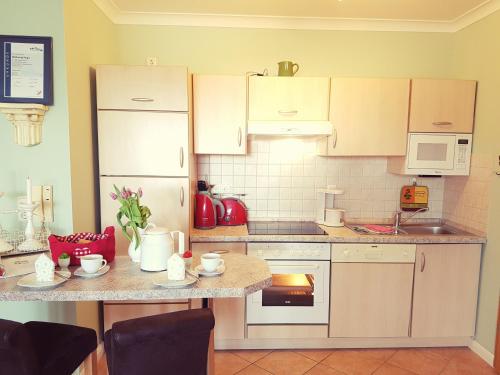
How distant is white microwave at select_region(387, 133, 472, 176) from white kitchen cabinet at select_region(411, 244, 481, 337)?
603 millimetres

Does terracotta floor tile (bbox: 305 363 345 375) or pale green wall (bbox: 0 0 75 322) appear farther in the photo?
terracotta floor tile (bbox: 305 363 345 375)

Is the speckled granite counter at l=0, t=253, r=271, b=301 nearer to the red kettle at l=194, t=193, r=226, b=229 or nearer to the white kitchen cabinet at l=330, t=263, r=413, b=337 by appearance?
the red kettle at l=194, t=193, r=226, b=229

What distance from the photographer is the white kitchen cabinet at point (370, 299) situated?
2.53m

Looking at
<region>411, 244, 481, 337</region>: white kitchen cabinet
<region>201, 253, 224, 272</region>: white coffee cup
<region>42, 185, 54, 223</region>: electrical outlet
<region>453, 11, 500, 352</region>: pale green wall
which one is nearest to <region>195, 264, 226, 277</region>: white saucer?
<region>201, 253, 224, 272</region>: white coffee cup

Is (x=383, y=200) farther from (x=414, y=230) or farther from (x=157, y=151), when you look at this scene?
(x=157, y=151)

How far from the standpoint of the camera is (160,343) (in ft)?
3.84

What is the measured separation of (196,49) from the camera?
287cm

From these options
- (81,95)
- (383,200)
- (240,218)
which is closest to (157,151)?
(81,95)

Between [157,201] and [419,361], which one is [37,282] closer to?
[157,201]

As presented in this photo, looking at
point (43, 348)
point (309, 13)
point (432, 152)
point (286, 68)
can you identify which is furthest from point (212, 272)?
point (309, 13)

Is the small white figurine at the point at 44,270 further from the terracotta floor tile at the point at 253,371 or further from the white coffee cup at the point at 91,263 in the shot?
the terracotta floor tile at the point at 253,371

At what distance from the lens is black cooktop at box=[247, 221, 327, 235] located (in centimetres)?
278

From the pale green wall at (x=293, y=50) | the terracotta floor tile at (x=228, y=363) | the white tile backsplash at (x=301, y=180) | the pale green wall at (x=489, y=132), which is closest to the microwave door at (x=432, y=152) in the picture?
the pale green wall at (x=489, y=132)

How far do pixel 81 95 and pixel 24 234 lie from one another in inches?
35.8
